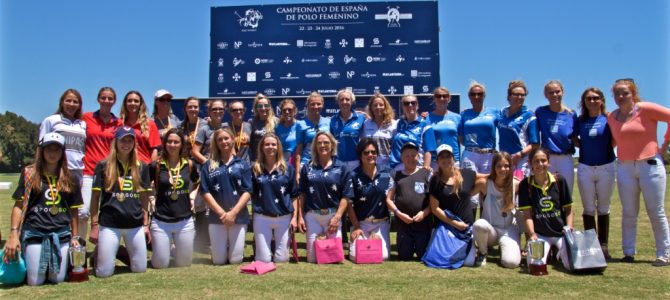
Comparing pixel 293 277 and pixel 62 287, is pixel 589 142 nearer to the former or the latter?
pixel 293 277

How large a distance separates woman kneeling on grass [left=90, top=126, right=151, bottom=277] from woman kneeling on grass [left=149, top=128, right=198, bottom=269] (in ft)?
0.79

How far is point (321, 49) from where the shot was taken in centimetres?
1223

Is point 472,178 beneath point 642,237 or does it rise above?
above

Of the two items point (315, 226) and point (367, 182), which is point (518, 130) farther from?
point (315, 226)

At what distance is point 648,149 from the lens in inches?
227

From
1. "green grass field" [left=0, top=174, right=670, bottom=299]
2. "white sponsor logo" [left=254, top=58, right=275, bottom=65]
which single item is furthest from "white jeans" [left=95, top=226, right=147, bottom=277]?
"white sponsor logo" [left=254, top=58, right=275, bottom=65]

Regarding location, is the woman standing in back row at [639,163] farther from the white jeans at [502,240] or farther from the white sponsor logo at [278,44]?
the white sponsor logo at [278,44]

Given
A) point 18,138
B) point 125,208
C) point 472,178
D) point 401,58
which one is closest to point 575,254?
point 472,178

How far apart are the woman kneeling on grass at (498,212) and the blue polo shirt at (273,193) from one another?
7.15ft

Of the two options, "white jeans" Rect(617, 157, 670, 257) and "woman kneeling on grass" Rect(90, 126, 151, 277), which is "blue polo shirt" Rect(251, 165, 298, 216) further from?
"white jeans" Rect(617, 157, 670, 257)

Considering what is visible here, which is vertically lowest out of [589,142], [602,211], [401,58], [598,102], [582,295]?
[582,295]

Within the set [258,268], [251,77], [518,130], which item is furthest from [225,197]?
[251,77]

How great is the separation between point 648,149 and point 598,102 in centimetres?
79

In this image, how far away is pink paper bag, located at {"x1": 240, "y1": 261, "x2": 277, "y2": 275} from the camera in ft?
17.8
